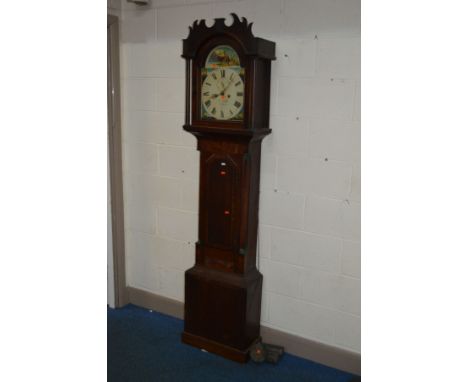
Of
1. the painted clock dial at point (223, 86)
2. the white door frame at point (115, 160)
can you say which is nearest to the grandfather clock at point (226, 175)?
the painted clock dial at point (223, 86)

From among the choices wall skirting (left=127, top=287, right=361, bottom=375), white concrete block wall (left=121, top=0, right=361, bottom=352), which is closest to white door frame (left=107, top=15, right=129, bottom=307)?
white concrete block wall (left=121, top=0, right=361, bottom=352)

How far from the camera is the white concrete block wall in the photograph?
225 cm

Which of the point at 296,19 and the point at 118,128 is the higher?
the point at 296,19

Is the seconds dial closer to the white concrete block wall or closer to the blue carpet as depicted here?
the white concrete block wall

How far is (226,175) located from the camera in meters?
2.43

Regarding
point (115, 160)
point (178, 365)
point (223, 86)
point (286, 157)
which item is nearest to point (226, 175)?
point (286, 157)

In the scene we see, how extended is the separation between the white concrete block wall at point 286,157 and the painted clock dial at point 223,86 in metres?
0.25

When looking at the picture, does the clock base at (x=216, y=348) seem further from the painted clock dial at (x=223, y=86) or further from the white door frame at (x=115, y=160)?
the painted clock dial at (x=223, y=86)
